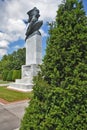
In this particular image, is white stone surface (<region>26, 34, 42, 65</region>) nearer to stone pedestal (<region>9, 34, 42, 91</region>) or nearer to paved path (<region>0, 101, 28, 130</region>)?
stone pedestal (<region>9, 34, 42, 91</region>)

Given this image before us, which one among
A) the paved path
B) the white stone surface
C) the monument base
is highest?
the white stone surface

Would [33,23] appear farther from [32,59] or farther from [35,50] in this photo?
[32,59]

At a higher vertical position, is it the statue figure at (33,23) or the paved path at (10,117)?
the statue figure at (33,23)

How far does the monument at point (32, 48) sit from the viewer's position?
17125mm

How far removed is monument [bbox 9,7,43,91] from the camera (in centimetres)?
1712

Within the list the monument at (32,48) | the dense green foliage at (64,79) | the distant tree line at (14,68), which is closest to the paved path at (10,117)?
the dense green foliage at (64,79)

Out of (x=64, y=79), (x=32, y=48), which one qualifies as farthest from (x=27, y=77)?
(x=64, y=79)

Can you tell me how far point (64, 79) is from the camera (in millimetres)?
3150

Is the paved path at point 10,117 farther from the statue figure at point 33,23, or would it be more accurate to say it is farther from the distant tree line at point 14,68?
the distant tree line at point 14,68

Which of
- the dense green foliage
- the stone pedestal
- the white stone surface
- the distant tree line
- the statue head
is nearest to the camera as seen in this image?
the dense green foliage

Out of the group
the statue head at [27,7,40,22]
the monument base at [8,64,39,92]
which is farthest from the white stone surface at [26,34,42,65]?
the statue head at [27,7,40,22]

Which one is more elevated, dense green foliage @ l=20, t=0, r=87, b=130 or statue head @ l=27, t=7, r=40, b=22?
statue head @ l=27, t=7, r=40, b=22

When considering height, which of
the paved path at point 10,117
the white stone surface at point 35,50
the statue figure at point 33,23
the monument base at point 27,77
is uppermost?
the statue figure at point 33,23

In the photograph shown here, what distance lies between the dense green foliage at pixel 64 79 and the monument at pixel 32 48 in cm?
1334
